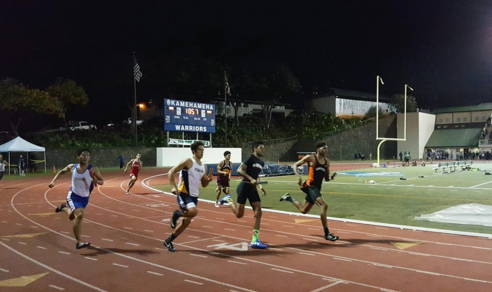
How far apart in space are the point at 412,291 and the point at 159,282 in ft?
11.0

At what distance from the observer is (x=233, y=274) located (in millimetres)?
5938

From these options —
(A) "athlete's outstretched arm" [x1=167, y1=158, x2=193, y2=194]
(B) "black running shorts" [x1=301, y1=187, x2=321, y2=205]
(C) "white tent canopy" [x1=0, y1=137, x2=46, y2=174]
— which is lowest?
(B) "black running shorts" [x1=301, y1=187, x2=321, y2=205]

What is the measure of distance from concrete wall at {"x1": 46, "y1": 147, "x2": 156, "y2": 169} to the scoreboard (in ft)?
21.6

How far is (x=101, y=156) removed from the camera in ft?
136

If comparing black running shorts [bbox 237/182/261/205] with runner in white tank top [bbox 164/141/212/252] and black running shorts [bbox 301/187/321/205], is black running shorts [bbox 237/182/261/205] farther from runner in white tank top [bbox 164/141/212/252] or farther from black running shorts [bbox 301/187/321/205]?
black running shorts [bbox 301/187/321/205]

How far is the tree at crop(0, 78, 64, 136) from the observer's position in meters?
39.7

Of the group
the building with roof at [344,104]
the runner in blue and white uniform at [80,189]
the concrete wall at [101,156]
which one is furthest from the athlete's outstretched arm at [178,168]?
the building with roof at [344,104]

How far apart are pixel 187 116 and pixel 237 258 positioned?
34.9 metres

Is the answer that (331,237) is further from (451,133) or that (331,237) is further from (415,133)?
(451,133)

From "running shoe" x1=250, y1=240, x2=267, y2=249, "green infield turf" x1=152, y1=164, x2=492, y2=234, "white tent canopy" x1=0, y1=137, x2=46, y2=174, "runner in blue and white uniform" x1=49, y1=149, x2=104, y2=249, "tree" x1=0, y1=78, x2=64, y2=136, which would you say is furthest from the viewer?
"tree" x1=0, y1=78, x2=64, y2=136

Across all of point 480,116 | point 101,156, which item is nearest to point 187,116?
point 101,156

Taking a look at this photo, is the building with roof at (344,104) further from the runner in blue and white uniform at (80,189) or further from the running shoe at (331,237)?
the runner in blue and white uniform at (80,189)

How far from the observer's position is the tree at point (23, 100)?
1564 inches

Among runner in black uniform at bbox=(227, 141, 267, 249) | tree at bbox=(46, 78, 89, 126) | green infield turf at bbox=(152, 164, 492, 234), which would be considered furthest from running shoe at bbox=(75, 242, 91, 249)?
tree at bbox=(46, 78, 89, 126)
